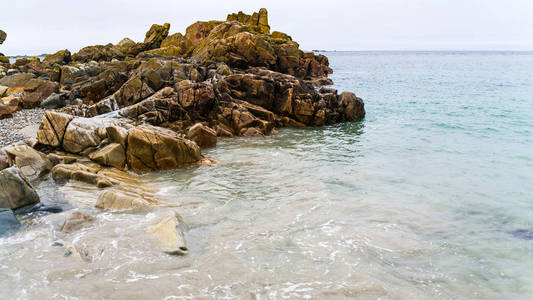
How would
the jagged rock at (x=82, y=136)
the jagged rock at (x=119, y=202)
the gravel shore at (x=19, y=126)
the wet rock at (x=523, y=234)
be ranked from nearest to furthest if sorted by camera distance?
1. the wet rock at (x=523, y=234)
2. the jagged rock at (x=119, y=202)
3. the jagged rock at (x=82, y=136)
4. the gravel shore at (x=19, y=126)

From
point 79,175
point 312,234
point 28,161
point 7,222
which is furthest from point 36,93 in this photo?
point 312,234

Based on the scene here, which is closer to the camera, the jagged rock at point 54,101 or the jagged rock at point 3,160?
the jagged rock at point 3,160

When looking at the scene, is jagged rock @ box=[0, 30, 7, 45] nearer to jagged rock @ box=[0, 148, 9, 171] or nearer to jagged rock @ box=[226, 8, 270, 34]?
jagged rock @ box=[226, 8, 270, 34]

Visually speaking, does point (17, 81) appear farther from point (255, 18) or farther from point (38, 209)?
point (255, 18)

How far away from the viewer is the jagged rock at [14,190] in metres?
8.77

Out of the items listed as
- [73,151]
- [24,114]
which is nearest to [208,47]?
[24,114]

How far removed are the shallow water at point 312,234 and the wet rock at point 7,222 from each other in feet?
0.79

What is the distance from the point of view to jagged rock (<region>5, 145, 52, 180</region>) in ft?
36.9

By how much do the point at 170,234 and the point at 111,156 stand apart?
6.54 meters

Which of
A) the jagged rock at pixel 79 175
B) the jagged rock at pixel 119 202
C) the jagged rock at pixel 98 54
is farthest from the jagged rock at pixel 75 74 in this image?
the jagged rock at pixel 98 54

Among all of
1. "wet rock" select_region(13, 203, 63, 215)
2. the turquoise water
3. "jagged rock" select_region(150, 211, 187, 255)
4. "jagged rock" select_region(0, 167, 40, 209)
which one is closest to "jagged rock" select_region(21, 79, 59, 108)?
"jagged rock" select_region(0, 167, 40, 209)

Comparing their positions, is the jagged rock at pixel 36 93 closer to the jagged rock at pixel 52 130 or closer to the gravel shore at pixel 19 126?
the gravel shore at pixel 19 126

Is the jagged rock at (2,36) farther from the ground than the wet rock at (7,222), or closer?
farther from the ground

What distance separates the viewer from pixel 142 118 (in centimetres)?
1838
